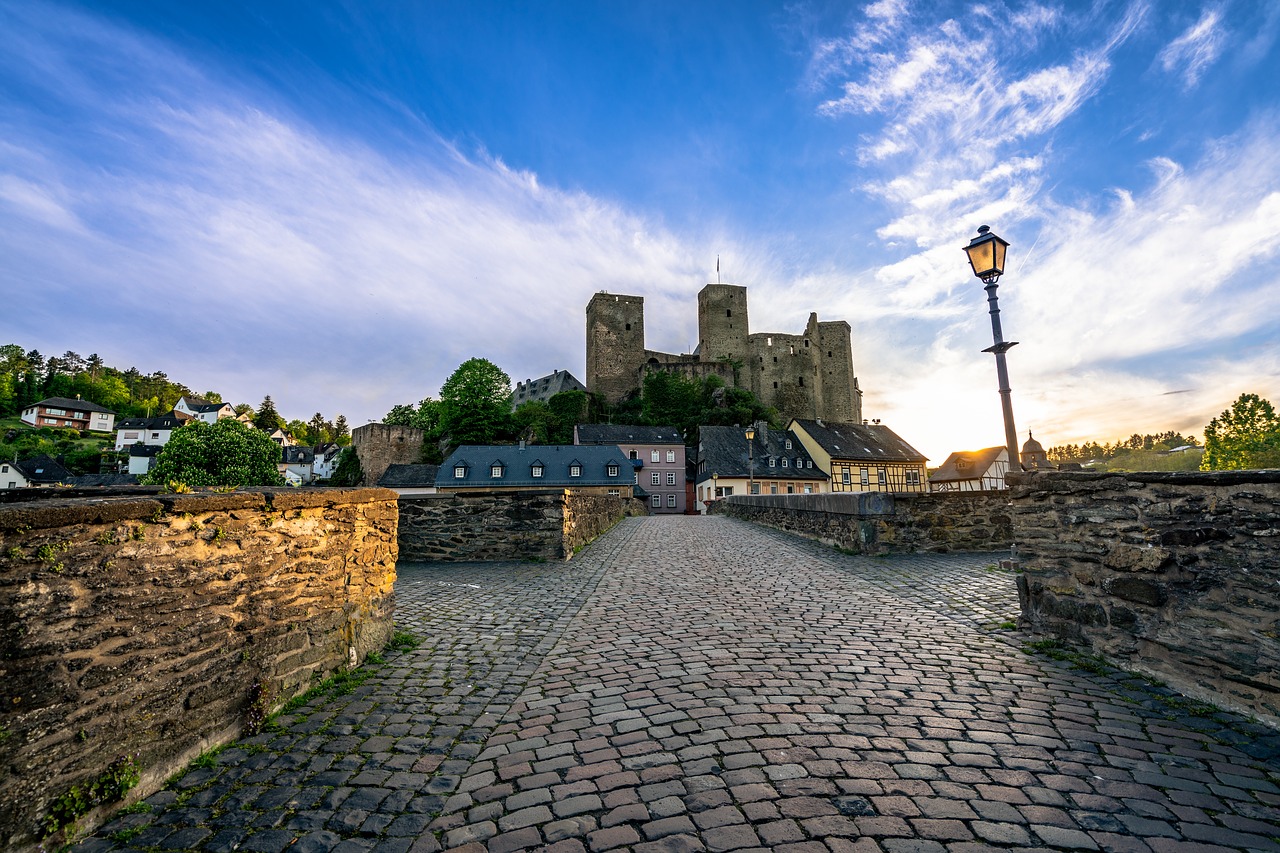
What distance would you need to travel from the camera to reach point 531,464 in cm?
4875

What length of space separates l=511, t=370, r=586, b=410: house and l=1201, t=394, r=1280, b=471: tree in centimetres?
6488

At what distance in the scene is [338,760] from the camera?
313 cm

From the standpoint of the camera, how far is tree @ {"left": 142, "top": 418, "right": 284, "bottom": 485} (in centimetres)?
3340

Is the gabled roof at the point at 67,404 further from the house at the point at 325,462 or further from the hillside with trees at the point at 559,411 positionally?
the hillside with trees at the point at 559,411

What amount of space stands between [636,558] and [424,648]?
272 inches

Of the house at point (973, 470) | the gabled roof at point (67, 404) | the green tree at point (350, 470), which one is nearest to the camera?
the house at point (973, 470)

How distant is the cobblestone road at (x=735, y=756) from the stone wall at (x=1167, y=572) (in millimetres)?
276

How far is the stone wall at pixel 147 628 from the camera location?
234cm

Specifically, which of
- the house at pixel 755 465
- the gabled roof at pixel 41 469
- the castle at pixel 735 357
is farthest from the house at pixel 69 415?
the house at pixel 755 465

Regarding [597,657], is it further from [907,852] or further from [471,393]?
[471,393]

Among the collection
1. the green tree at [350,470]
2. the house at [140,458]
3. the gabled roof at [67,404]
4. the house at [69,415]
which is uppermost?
the gabled roof at [67,404]

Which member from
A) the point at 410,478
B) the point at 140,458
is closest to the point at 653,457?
the point at 410,478

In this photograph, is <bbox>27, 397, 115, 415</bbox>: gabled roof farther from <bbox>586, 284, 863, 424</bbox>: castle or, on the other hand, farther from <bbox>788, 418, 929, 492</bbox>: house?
<bbox>788, 418, 929, 492</bbox>: house

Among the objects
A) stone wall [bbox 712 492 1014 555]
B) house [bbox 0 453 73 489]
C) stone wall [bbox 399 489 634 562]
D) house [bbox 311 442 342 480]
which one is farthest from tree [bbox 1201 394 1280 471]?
house [bbox 0 453 73 489]
